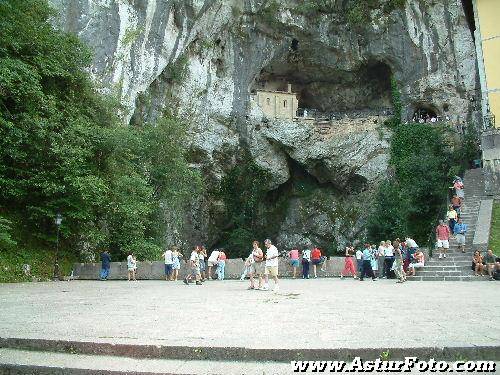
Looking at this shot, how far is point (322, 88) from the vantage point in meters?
40.0

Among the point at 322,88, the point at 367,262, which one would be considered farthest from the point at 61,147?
the point at 322,88

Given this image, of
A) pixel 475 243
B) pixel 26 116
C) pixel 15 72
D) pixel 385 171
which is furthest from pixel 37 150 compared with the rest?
pixel 385 171

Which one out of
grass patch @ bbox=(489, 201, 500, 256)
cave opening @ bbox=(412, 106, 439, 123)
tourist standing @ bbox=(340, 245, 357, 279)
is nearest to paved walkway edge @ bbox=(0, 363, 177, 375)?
tourist standing @ bbox=(340, 245, 357, 279)

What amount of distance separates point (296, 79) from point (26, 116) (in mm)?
28022

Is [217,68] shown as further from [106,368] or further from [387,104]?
[106,368]

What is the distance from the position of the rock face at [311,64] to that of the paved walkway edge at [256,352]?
26973mm

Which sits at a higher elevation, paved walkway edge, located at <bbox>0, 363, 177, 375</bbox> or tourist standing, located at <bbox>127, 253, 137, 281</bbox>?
tourist standing, located at <bbox>127, 253, 137, 281</bbox>

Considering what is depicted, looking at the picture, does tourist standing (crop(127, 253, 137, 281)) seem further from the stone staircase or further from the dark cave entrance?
the dark cave entrance

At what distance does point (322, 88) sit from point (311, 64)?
3.44 metres

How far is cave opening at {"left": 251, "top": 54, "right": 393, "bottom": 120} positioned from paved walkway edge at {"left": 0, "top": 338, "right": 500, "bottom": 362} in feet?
112

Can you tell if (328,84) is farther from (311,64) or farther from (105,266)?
(105,266)

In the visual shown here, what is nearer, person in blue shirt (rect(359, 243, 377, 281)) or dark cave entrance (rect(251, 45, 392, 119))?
person in blue shirt (rect(359, 243, 377, 281))

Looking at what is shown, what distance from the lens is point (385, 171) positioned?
107 feet

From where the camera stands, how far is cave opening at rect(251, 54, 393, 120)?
37.4m
